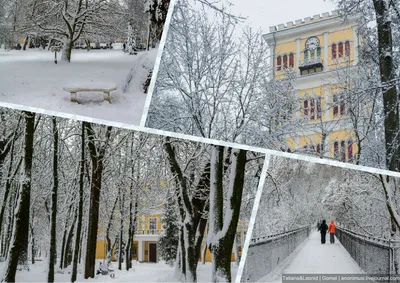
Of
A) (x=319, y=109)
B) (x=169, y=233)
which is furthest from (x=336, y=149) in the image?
(x=169, y=233)

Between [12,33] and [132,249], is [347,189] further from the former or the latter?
[12,33]

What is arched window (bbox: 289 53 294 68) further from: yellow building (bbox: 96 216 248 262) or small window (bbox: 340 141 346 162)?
yellow building (bbox: 96 216 248 262)

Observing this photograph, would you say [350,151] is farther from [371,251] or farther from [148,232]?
[148,232]

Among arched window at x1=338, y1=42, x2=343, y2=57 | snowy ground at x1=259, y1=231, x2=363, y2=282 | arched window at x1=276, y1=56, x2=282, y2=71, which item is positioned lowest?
snowy ground at x1=259, y1=231, x2=363, y2=282

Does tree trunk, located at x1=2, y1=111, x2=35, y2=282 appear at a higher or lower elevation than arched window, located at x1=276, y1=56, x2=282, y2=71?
lower

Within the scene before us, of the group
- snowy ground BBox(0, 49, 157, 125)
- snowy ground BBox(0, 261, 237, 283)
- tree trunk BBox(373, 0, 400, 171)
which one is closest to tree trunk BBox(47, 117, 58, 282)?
snowy ground BBox(0, 261, 237, 283)

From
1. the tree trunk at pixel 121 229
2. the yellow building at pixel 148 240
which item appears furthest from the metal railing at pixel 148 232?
the tree trunk at pixel 121 229

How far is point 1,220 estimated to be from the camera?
4.33 metres

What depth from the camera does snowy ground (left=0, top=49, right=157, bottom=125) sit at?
4168 millimetres

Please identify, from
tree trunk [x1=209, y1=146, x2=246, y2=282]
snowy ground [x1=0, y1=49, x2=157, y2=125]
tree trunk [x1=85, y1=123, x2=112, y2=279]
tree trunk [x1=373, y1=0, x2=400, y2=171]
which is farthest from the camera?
tree trunk [x1=373, y1=0, x2=400, y2=171]

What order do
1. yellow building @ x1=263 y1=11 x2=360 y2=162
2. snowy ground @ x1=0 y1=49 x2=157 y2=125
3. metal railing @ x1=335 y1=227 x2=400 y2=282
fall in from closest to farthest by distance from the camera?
metal railing @ x1=335 y1=227 x2=400 y2=282
snowy ground @ x1=0 y1=49 x2=157 y2=125
yellow building @ x1=263 y1=11 x2=360 y2=162

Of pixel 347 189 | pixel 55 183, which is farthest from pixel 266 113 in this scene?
pixel 55 183

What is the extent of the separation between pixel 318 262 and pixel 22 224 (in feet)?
7.70

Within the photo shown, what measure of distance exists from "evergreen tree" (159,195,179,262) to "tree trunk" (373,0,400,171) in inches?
106
